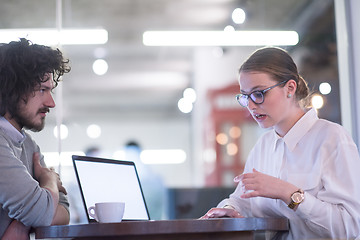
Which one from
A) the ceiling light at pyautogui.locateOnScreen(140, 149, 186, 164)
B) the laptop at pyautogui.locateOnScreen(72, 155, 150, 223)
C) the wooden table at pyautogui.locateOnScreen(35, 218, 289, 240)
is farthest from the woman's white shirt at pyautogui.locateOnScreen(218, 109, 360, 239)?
the ceiling light at pyautogui.locateOnScreen(140, 149, 186, 164)

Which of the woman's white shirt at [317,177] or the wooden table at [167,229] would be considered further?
the woman's white shirt at [317,177]

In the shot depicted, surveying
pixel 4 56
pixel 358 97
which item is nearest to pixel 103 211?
pixel 4 56

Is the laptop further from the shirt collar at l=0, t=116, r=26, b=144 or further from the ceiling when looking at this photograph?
the ceiling

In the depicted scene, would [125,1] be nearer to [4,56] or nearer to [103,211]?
[4,56]

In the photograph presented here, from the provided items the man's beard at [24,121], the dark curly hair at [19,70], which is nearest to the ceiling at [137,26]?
the dark curly hair at [19,70]

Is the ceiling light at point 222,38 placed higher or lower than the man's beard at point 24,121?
higher

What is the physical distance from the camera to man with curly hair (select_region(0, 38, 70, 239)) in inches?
78.8

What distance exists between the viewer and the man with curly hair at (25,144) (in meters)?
2.00

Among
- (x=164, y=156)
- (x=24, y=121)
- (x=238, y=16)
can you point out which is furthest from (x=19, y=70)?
(x=164, y=156)

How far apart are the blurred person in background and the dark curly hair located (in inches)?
A: 33.4

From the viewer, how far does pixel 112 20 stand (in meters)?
8.04

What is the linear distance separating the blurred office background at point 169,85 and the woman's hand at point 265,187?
176 centimetres

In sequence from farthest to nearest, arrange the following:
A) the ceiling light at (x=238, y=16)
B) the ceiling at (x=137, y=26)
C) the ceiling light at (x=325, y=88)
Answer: the ceiling light at (x=238, y=16)
the ceiling at (x=137, y=26)
the ceiling light at (x=325, y=88)

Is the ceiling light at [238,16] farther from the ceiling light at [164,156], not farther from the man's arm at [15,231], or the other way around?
the ceiling light at [164,156]
